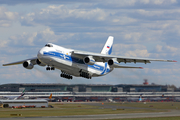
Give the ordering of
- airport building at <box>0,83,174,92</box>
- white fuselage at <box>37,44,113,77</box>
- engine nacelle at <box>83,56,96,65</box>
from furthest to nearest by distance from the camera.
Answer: airport building at <box>0,83,174,92</box>, engine nacelle at <box>83,56,96,65</box>, white fuselage at <box>37,44,113,77</box>

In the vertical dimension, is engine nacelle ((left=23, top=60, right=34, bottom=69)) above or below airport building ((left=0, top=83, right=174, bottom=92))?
above

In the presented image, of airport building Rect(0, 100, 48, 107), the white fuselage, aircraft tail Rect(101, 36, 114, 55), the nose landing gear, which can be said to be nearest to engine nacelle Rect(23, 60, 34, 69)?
the white fuselage

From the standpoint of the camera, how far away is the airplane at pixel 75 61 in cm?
4131

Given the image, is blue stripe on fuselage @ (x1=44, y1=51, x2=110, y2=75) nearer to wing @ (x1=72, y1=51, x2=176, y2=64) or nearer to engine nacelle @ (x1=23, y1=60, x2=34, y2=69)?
wing @ (x1=72, y1=51, x2=176, y2=64)

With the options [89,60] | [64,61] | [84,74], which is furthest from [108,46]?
[64,61]

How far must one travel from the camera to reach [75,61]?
44938 millimetres

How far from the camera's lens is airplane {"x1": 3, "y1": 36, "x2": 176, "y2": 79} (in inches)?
1626

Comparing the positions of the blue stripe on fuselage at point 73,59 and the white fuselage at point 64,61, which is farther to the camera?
the blue stripe on fuselage at point 73,59

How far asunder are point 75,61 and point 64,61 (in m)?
2.96

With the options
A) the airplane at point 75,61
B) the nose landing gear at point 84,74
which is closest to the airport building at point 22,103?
the airplane at point 75,61

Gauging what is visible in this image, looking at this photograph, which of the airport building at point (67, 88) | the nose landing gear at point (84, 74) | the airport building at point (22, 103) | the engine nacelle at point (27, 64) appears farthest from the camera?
the airport building at point (67, 88)

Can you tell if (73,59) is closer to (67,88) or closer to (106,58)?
(106,58)

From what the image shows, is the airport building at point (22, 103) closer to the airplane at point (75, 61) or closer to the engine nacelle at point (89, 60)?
the airplane at point (75, 61)

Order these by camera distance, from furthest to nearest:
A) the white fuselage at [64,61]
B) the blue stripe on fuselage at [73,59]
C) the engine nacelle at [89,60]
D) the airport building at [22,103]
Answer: the airport building at [22,103] → the engine nacelle at [89,60] → the blue stripe on fuselage at [73,59] → the white fuselage at [64,61]
